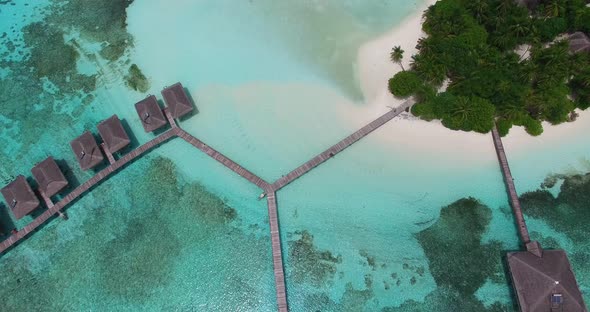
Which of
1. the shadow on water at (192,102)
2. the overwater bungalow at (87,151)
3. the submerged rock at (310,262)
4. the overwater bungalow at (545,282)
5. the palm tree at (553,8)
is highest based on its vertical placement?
the shadow on water at (192,102)

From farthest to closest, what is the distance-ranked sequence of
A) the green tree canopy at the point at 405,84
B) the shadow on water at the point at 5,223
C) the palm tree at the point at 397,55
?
1. the palm tree at the point at 397,55
2. the green tree canopy at the point at 405,84
3. the shadow on water at the point at 5,223

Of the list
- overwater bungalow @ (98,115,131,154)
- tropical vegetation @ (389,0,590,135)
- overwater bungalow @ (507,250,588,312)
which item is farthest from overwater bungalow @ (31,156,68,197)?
overwater bungalow @ (507,250,588,312)

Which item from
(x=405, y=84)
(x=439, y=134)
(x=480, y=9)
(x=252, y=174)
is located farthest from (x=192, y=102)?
(x=480, y=9)

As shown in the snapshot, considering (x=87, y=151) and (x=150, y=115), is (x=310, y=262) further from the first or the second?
(x=87, y=151)

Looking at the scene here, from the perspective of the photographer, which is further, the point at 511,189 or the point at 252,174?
the point at 252,174

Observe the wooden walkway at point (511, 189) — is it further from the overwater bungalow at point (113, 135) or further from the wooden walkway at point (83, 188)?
the overwater bungalow at point (113, 135)

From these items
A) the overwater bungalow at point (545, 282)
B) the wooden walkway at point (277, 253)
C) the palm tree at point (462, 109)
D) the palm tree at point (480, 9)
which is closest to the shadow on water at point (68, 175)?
the wooden walkway at point (277, 253)
